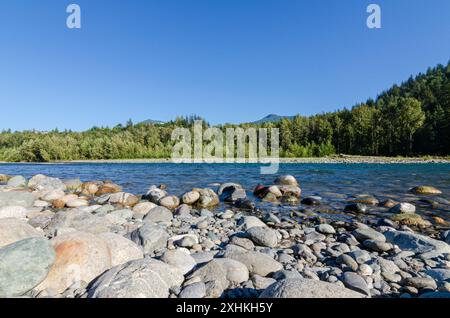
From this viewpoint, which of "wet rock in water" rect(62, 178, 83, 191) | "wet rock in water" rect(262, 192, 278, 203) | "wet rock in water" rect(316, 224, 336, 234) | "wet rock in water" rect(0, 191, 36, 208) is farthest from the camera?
"wet rock in water" rect(62, 178, 83, 191)

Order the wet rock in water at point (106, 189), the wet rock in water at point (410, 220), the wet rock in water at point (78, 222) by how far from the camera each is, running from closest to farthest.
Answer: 1. the wet rock in water at point (78, 222)
2. the wet rock in water at point (410, 220)
3. the wet rock in water at point (106, 189)

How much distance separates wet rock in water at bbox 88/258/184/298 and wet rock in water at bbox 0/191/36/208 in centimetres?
742

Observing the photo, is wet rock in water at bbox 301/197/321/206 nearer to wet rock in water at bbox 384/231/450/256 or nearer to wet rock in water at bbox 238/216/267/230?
wet rock in water at bbox 238/216/267/230

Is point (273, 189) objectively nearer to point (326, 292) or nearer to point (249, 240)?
point (249, 240)

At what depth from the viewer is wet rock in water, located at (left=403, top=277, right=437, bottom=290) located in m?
2.79

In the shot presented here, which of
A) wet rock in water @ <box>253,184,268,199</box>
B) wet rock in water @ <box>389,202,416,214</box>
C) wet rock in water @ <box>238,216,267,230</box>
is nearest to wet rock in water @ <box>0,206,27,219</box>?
wet rock in water @ <box>238,216,267,230</box>

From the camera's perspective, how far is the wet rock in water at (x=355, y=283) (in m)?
2.64

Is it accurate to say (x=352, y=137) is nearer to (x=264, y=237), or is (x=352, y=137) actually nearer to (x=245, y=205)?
(x=245, y=205)

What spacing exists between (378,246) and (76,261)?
4.63 m

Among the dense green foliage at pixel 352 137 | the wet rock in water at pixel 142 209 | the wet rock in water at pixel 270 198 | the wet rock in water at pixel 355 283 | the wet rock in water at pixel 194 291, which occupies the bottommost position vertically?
the wet rock in water at pixel 270 198

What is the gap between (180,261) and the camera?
3.17m

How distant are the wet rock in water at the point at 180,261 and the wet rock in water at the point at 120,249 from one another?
0.46m

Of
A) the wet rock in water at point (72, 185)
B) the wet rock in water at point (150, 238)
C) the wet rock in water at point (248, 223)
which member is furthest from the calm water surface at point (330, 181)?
the wet rock in water at point (150, 238)

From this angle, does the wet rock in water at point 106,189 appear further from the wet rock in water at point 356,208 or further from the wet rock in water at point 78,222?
the wet rock in water at point 356,208
